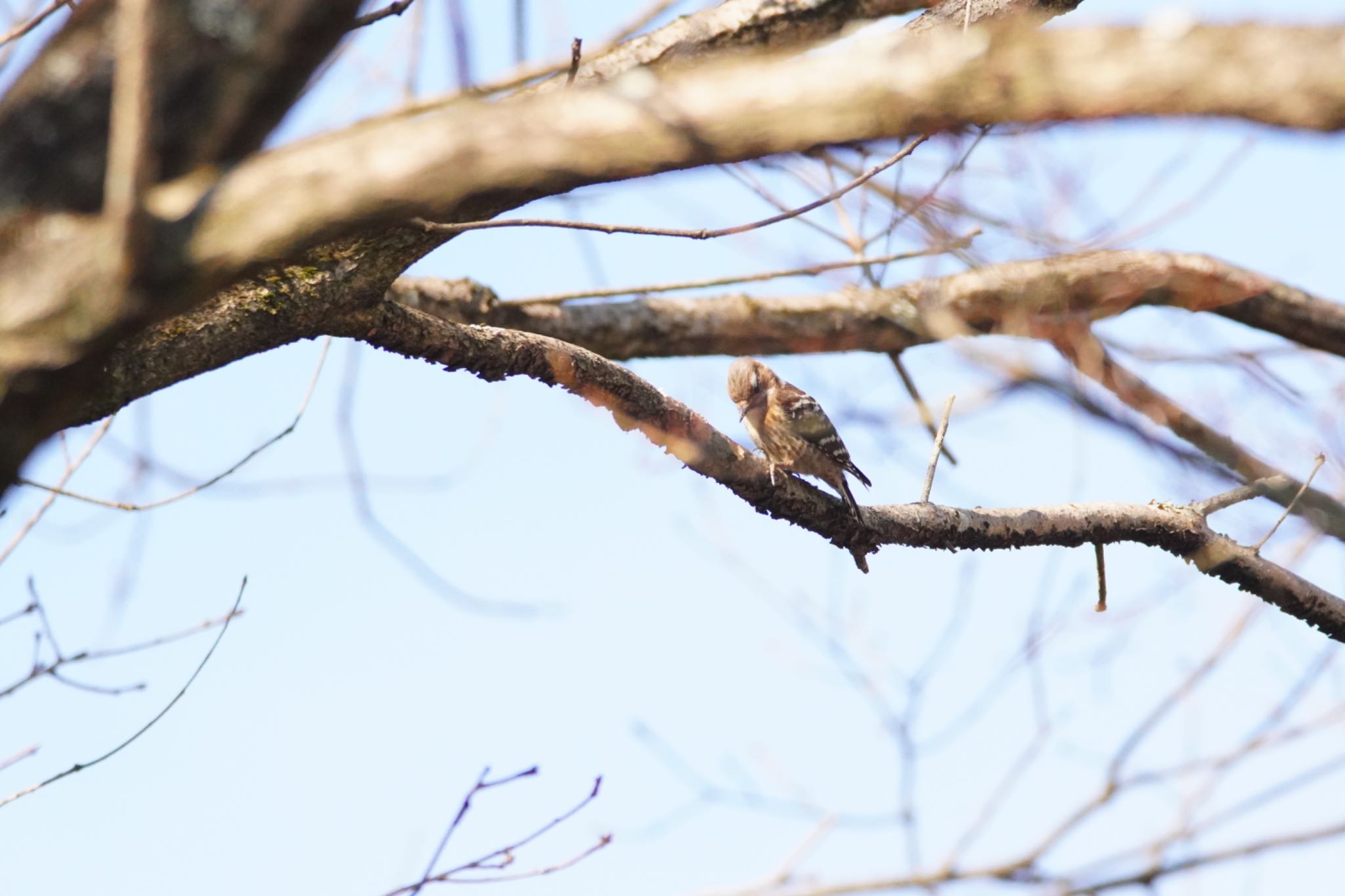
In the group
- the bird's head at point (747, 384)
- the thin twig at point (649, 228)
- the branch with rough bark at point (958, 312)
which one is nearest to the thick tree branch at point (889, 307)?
the branch with rough bark at point (958, 312)

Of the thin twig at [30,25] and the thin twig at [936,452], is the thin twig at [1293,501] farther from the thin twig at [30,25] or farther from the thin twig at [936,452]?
the thin twig at [30,25]

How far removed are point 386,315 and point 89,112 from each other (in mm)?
1205

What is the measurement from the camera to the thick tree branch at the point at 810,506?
282 cm

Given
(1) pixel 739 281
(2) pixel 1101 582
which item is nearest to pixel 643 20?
(1) pixel 739 281

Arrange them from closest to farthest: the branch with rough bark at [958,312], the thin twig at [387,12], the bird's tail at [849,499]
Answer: the thin twig at [387,12] < the bird's tail at [849,499] < the branch with rough bark at [958,312]

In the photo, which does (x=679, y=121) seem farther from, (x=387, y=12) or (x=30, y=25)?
(x=30, y=25)

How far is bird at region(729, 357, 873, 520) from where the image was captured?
4.98 m

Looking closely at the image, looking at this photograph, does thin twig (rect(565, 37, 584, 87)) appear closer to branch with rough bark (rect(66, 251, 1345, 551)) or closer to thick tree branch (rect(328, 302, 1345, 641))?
thick tree branch (rect(328, 302, 1345, 641))

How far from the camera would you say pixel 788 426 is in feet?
16.9

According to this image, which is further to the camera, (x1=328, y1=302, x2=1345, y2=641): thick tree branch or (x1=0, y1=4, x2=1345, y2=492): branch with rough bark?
(x1=328, y1=302, x2=1345, y2=641): thick tree branch

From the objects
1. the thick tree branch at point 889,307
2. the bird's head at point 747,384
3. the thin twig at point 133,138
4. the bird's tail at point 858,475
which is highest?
the thick tree branch at point 889,307

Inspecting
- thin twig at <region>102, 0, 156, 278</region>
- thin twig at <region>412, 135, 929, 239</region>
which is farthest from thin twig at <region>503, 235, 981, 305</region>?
thin twig at <region>102, 0, 156, 278</region>

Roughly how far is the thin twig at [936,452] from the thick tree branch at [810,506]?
3.1 inches

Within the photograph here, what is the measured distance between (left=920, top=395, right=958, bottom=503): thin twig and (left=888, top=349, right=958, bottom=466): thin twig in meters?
0.52
